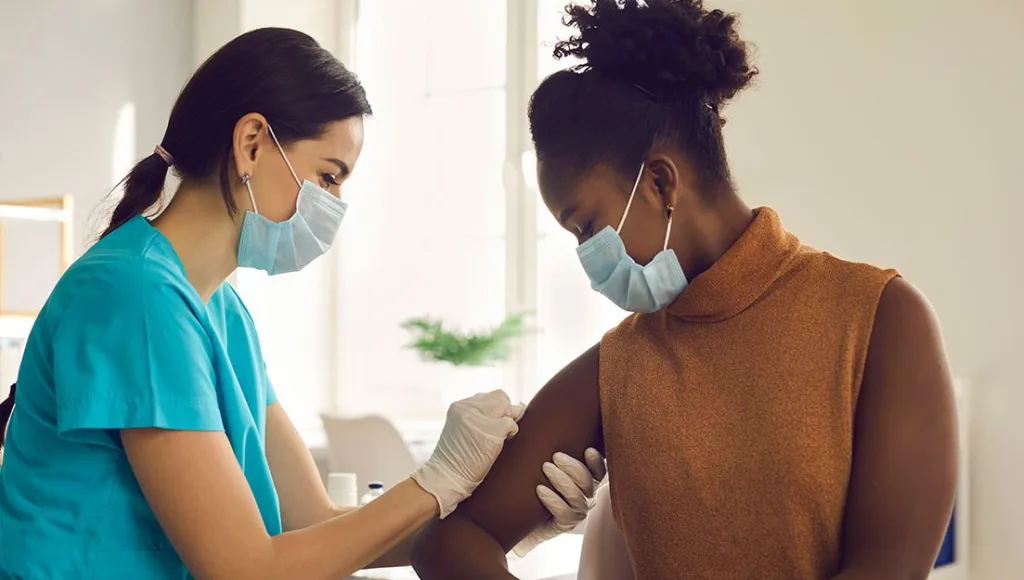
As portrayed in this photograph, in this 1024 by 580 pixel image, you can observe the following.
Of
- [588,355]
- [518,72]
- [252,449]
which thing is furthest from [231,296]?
[518,72]

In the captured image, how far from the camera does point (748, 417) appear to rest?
1113 millimetres

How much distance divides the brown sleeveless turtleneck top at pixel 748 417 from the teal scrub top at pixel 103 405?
19.0 inches

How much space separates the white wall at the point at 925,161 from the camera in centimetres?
256

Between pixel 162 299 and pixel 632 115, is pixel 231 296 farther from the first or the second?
pixel 632 115

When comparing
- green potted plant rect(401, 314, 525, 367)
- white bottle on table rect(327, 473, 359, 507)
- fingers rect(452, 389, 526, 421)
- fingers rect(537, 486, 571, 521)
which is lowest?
white bottle on table rect(327, 473, 359, 507)

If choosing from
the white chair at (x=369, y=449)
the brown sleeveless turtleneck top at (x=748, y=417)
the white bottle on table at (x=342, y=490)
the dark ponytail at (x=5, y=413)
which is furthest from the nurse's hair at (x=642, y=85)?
the white chair at (x=369, y=449)

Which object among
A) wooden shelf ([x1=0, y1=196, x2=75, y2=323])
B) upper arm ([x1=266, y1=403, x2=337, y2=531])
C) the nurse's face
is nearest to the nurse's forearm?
upper arm ([x1=266, y1=403, x2=337, y2=531])

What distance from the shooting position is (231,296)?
1.49 metres

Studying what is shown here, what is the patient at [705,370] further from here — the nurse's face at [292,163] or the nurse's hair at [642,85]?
the nurse's face at [292,163]

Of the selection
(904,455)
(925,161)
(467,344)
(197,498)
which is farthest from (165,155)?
(467,344)

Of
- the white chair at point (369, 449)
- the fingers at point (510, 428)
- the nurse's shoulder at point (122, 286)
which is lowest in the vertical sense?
the white chair at point (369, 449)

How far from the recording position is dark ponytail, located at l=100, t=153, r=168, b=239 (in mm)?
1373

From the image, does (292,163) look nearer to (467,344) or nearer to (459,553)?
(459,553)

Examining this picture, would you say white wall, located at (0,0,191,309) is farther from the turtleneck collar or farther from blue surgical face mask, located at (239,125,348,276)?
the turtleneck collar
